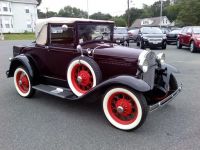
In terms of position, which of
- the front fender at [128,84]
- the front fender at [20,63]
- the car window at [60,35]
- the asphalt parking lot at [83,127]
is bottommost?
the asphalt parking lot at [83,127]

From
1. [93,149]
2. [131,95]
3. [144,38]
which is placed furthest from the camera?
[144,38]

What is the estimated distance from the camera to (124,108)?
3643mm

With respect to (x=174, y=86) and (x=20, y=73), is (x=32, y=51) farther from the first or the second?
(x=174, y=86)

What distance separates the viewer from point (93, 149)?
306cm

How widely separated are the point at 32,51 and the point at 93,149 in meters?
2.96

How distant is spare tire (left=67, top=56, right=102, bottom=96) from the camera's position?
4016 millimetres

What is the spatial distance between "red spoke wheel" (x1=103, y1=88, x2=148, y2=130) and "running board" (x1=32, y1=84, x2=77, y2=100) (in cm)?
76

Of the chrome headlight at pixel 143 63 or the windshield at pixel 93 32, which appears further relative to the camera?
the windshield at pixel 93 32

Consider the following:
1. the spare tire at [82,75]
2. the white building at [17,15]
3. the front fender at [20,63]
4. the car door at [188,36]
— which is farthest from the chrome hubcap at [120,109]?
the white building at [17,15]

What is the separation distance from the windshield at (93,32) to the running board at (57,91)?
1003mm

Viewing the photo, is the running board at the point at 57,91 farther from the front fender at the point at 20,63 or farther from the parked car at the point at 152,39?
the parked car at the point at 152,39

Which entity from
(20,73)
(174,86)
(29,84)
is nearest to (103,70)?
(174,86)

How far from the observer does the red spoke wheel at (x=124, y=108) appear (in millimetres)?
3408

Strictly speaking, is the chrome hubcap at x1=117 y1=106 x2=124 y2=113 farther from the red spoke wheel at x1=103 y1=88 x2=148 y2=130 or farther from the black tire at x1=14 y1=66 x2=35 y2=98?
the black tire at x1=14 y1=66 x2=35 y2=98
